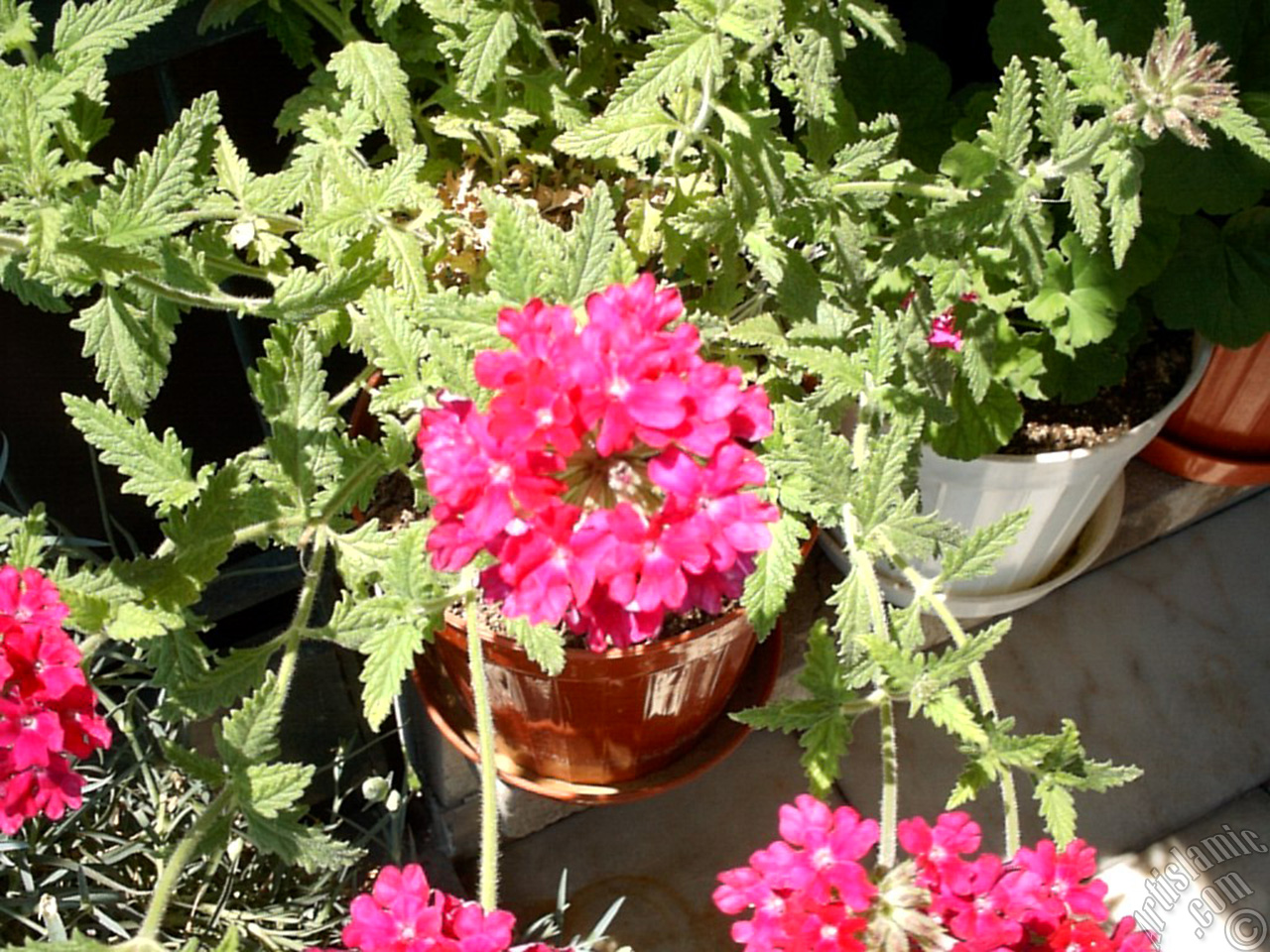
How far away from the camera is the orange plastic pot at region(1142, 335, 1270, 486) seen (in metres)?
1.84

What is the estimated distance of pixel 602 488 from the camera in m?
0.87

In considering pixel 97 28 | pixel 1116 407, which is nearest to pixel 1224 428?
pixel 1116 407

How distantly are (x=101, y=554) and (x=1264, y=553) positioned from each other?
1864 millimetres

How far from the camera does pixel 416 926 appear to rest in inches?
36.1

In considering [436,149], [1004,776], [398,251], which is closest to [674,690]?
[1004,776]

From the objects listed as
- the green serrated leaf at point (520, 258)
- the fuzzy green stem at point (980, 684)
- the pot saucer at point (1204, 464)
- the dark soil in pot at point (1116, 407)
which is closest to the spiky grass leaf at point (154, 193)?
the green serrated leaf at point (520, 258)

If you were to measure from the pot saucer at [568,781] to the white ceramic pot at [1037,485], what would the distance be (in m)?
0.31

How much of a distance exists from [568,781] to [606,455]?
3.02 ft

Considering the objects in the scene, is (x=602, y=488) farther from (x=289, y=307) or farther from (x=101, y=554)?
(x=101, y=554)

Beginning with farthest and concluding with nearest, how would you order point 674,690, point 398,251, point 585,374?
point 674,690 < point 398,251 < point 585,374

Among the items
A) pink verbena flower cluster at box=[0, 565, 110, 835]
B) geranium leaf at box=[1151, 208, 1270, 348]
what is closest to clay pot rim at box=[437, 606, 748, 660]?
pink verbena flower cluster at box=[0, 565, 110, 835]

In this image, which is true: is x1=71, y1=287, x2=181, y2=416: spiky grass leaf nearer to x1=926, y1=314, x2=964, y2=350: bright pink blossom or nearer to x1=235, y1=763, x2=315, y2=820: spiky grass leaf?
x1=235, y1=763, x2=315, y2=820: spiky grass leaf

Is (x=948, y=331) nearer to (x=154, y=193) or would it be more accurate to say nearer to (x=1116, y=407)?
(x=1116, y=407)

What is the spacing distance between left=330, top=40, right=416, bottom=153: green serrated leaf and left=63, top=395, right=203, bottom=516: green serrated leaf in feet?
1.22
